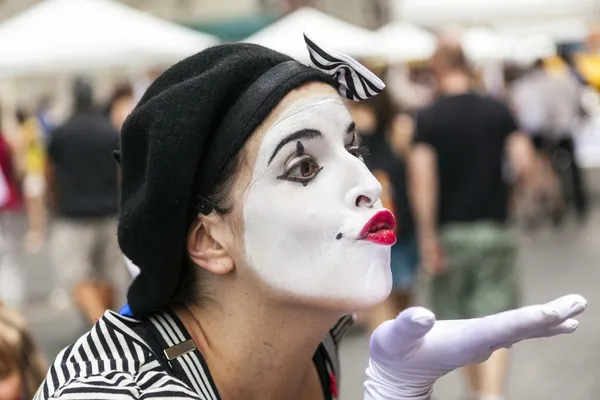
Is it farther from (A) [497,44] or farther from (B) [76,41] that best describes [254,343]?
(A) [497,44]

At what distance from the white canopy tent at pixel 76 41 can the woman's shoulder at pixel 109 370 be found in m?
6.70

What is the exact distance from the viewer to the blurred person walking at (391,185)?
5753 mm

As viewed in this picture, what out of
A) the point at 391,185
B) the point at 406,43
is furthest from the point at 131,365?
the point at 406,43

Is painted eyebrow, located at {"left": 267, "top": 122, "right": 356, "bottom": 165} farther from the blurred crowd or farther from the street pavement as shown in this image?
the street pavement

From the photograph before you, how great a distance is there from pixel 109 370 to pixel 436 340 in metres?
0.52

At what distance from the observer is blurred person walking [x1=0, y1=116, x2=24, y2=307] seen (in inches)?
311

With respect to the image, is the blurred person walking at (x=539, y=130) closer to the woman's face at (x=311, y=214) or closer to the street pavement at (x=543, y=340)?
the street pavement at (x=543, y=340)

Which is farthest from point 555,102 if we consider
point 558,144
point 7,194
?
point 7,194

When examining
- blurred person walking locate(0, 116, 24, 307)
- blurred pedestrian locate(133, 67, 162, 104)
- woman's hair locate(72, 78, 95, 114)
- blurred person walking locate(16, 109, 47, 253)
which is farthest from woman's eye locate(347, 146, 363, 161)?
blurred pedestrian locate(133, 67, 162, 104)

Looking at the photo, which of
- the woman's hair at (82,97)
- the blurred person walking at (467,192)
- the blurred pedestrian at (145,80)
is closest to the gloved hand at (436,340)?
the blurred person walking at (467,192)

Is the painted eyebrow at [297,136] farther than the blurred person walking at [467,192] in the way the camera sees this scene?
No

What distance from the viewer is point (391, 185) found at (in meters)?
5.94

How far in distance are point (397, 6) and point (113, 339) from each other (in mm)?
18046

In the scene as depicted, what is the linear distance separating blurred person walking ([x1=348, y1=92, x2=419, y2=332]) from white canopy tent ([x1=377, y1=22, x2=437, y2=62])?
10912mm
